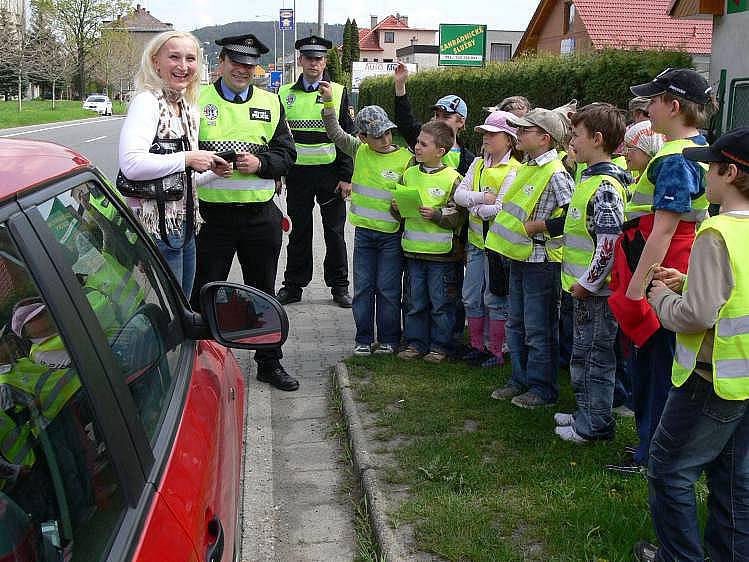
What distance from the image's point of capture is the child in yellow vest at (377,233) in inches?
241

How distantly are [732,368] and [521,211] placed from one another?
2.33 m

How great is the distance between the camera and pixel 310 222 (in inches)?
311

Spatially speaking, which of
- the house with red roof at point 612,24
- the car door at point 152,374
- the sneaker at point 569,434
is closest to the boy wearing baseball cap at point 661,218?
the sneaker at point 569,434

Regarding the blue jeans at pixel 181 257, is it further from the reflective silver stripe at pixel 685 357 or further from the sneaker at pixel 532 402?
the reflective silver stripe at pixel 685 357

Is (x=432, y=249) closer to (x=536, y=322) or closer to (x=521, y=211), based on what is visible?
(x=521, y=211)

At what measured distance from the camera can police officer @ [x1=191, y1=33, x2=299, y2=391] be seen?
16.5 feet

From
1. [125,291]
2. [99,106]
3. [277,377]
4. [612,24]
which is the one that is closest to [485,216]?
[277,377]

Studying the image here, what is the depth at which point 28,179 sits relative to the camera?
5.41 ft

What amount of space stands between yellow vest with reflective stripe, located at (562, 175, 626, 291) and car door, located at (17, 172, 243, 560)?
7.28ft

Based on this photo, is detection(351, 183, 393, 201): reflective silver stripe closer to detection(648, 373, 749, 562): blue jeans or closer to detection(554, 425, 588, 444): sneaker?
detection(554, 425, 588, 444): sneaker

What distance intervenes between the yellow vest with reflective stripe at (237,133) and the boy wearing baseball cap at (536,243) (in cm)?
149

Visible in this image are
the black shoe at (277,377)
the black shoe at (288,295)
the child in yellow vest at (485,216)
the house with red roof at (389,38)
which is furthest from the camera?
the house with red roof at (389,38)

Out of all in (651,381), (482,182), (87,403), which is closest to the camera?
(87,403)

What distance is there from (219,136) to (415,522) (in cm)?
256
